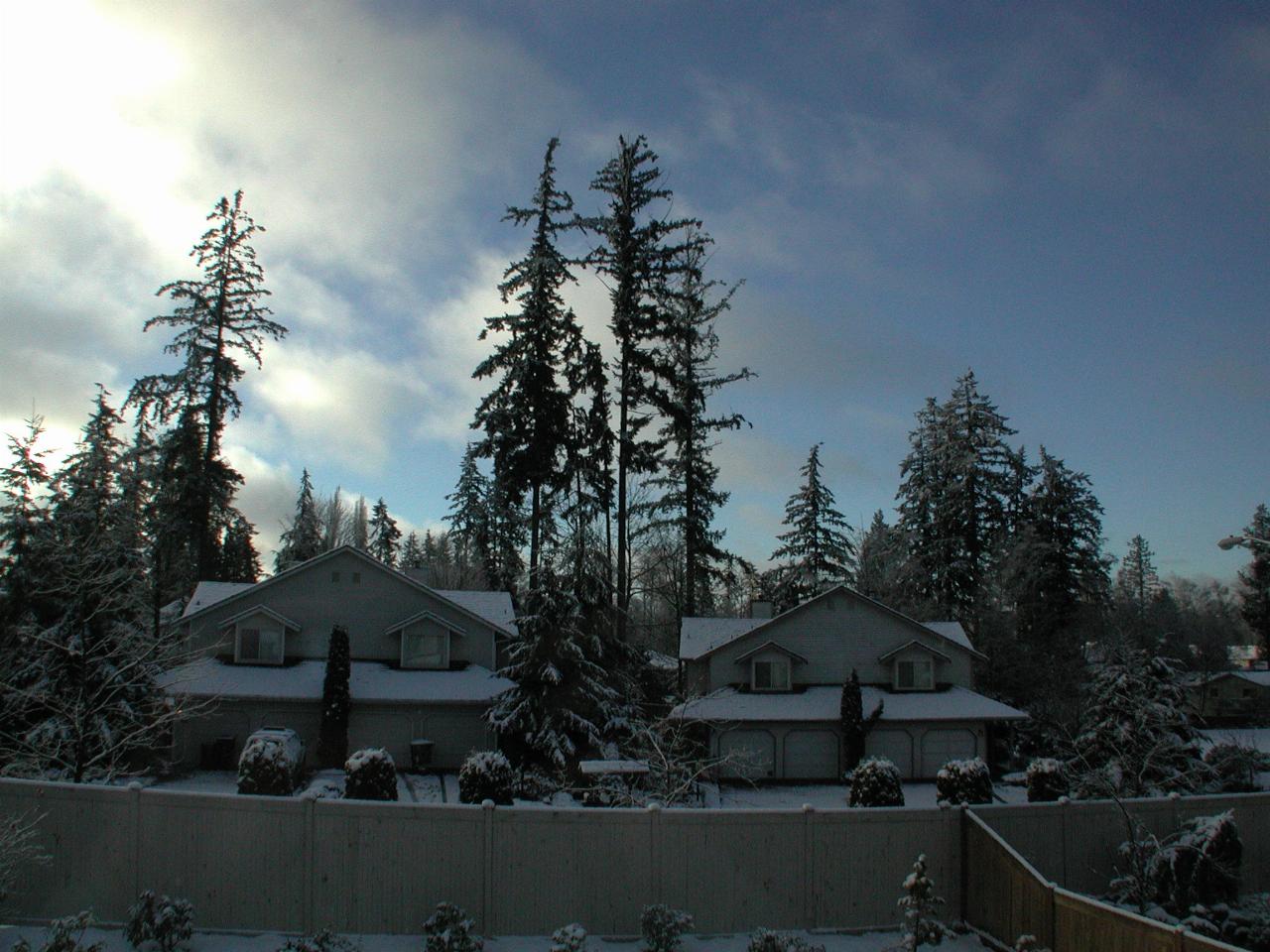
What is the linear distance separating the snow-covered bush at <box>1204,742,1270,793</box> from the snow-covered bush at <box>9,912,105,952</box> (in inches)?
1166

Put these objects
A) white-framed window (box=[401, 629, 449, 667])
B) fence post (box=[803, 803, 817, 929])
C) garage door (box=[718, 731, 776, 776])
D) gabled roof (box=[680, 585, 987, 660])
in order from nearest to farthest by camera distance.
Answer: fence post (box=[803, 803, 817, 929]) < garage door (box=[718, 731, 776, 776]) < white-framed window (box=[401, 629, 449, 667]) < gabled roof (box=[680, 585, 987, 660])

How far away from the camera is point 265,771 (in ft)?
72.5

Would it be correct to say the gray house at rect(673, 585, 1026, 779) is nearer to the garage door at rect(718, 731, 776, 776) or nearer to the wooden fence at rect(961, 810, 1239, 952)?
the garage door at rect(718, 731, 776, 776)

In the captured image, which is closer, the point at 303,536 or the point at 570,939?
the point at 570,939

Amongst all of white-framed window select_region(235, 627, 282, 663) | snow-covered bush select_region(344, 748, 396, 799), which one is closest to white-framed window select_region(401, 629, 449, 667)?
white-framed window select_region(235, 627, 282, 663)

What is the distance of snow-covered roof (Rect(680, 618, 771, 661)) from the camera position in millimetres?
35188

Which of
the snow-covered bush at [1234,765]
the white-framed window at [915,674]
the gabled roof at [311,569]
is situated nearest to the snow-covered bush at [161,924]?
the gabled roof at [311,569]

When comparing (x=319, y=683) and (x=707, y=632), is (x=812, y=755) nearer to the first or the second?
(x=707, y=632)

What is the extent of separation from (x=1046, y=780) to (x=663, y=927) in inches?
612

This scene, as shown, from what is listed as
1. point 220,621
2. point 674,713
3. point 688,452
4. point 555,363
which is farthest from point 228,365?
point 674,713

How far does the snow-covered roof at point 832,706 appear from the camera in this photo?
106 ft

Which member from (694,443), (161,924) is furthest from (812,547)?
(161,924)

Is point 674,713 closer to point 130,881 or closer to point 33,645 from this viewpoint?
point 130,881

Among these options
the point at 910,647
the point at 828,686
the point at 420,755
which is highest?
the point at 910,647
